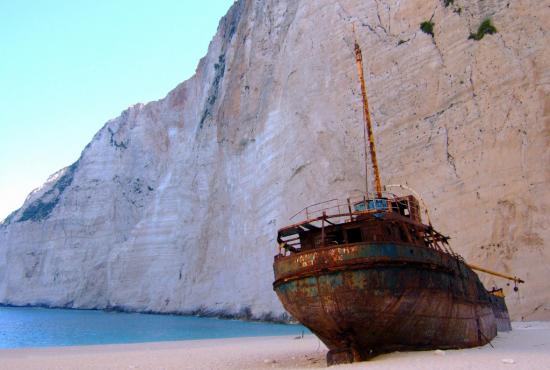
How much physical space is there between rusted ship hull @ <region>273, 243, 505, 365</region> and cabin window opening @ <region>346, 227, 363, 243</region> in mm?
1522

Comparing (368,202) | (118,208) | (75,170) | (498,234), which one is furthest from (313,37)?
(75,170)

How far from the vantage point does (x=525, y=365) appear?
9.80 metres

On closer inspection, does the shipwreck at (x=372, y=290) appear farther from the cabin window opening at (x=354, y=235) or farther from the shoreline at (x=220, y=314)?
the shoreline at (x=220, y=314)

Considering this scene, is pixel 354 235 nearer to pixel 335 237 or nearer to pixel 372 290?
pixel 335 237

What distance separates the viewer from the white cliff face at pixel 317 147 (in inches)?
1065

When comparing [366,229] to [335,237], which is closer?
[366,229]

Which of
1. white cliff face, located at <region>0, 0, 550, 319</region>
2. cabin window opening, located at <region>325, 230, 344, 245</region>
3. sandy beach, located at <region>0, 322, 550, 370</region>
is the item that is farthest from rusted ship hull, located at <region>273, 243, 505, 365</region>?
white cliff face, located at <region>0, 0, 550, 319</region>

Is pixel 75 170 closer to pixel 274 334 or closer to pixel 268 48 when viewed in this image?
pixel 268 48

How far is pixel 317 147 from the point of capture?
118 ft

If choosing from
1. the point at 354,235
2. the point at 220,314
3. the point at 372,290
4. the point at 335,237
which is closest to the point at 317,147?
the point at 220,314

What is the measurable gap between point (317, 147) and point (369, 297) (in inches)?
979

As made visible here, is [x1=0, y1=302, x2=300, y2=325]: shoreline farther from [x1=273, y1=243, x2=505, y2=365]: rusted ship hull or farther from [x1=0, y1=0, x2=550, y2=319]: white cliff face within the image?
[x1=273, y1=243, x2=505, y2=365]: rusted ship hull

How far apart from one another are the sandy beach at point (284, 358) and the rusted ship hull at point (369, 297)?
1.78 ft

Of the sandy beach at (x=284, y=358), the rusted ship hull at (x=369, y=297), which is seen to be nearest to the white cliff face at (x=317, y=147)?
the sandy beach at (x=284, y=358)
